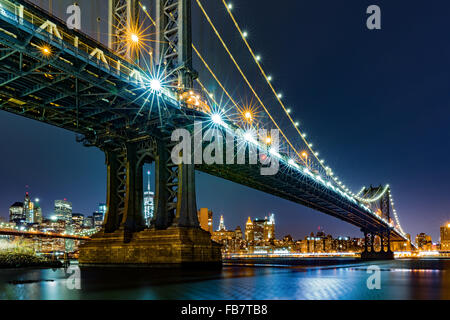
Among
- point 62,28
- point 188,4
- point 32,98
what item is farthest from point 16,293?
point 188,4

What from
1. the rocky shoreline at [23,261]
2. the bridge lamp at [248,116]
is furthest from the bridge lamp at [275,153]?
the rocky shoreline at [23,261]

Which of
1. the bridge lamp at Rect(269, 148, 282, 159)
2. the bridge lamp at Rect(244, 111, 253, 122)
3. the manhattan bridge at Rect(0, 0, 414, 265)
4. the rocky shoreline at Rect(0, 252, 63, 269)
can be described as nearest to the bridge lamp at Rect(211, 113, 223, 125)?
the manhattan bridge at Rect(0, 0, 414, 265)

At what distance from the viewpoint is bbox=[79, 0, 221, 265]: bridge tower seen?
3641cm

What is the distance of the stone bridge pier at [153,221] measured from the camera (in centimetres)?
3594

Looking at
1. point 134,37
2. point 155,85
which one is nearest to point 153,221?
point 155,85

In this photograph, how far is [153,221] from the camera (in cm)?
3784

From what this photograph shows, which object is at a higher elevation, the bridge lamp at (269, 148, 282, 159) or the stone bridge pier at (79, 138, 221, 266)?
the bridge lamp at (269, 148, 282, 159)

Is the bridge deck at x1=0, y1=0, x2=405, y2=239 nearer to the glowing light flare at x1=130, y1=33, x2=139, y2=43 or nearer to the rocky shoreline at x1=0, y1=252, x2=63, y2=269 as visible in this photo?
the glowing light flare at x1=130, y1=33, x2=139, y2=43

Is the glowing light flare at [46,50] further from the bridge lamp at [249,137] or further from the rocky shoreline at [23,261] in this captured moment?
the bridge lamp at [249,137]

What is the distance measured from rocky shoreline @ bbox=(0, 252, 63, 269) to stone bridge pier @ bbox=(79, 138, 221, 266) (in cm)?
363

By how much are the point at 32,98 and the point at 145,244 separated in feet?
49.0

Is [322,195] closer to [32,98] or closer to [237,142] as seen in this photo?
[237,142]

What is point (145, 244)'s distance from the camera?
37.0m

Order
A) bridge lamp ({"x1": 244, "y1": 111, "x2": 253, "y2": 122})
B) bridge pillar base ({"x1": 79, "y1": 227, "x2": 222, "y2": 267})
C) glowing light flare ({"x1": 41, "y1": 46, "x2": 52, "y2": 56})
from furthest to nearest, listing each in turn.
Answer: bridge lamp ({"x1": 244, "y1": 111, "x2": 253, "y2": 122}) → bridge pillar base ({"x1": 79, "y1": 227, "x2": 222, "y2": 267}) → glowing light flare ({"x1": 41, "y1": 46, "x2": 52, "y2": 56})
